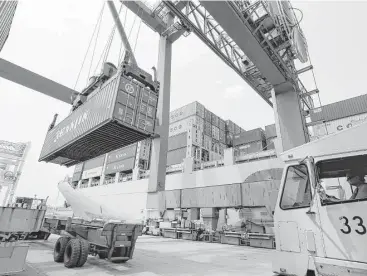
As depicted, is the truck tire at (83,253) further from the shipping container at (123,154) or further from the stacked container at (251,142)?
the shipping container at (123,154)

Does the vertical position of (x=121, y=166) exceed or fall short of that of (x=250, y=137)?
it falls short

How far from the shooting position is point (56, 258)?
6.46 m

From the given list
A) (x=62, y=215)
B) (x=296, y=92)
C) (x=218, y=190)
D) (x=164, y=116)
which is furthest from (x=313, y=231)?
(x=218, y=190)

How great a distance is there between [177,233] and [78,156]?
32.6 feet

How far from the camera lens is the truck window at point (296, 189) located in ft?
9.98

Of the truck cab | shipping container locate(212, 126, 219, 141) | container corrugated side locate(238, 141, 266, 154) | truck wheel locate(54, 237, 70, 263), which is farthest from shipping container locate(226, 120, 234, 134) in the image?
the truck cab

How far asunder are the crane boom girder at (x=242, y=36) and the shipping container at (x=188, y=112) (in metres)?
19.5

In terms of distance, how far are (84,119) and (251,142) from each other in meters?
22.1

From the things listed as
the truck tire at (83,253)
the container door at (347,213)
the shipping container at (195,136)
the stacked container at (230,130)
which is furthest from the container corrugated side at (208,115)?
the container door at (347,213)

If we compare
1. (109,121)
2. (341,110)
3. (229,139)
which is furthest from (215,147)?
(109,121)

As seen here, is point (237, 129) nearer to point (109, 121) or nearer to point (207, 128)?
point (207, 128)

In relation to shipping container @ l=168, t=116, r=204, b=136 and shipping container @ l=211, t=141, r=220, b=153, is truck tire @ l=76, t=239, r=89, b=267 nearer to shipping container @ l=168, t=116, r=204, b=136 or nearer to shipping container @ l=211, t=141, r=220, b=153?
shipping container @ l=168, t=116, r=204, b=136

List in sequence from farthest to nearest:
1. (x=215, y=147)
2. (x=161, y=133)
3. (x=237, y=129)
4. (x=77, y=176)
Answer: (x=77, y=176) → (x=237, y=129) → (x=215, y=147) → (x=161, y=133)

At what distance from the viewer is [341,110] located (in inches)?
787
